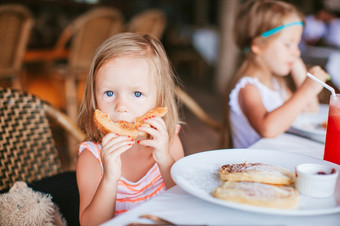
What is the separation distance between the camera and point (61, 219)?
123 centimetres

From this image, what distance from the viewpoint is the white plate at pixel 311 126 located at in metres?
1.43

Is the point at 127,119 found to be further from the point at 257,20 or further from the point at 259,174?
the point at 257,20

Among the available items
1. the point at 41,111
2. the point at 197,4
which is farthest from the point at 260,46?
the point at 197,4

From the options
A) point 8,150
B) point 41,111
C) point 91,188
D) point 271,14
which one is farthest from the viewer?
point 271,14

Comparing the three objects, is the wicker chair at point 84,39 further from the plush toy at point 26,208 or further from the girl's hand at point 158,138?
the girl's hand at point 158,138

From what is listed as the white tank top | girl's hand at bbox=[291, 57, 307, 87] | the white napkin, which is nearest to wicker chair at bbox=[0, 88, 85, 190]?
the white tank top

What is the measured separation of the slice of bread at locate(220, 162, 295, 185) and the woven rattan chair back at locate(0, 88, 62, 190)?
0.88 meters

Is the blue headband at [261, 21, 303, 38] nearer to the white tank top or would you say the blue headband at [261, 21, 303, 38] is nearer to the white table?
the white tank top

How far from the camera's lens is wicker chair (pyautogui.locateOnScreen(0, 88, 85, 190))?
1371 mm

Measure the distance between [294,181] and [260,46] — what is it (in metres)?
1.23

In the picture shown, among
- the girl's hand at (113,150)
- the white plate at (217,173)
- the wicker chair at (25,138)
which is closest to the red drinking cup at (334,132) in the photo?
the white plate at (217,173)

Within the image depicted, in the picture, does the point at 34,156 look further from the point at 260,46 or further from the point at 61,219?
the point at 260,46

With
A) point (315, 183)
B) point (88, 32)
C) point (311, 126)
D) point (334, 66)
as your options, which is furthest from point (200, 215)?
point (334, 66)

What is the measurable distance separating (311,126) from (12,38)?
2512mm
